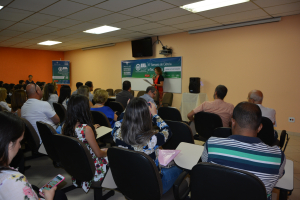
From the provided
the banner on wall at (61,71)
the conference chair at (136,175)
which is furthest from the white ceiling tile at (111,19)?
the banner on wall at (61,71)

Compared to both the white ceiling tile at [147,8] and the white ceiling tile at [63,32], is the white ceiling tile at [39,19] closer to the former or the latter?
the white ceiling tile at [63,32]

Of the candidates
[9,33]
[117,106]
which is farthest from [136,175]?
[9,33]

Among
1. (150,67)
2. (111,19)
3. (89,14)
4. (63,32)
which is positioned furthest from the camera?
(150,67)

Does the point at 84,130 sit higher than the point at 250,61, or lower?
lower

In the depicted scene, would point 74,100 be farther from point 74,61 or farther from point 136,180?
point 74,61

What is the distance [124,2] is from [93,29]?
2536 millimetres

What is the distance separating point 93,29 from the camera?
18.9 ft

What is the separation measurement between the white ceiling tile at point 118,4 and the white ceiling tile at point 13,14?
69.1 inches

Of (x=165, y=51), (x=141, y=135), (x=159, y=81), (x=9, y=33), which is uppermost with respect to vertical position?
(x=9, y=33)

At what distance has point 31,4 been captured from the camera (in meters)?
3.65

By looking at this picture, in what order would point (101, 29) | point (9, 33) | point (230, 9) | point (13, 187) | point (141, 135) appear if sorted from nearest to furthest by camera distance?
1. point (13, 187)
2. point (141, 135)
3. point (230, 9)
4. point (101, 29)
5. point (9, 33)

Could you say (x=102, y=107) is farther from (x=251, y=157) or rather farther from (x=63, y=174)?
(x=251, y=157)

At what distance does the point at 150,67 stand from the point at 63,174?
5082 mm

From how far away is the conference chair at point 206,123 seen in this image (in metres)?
2.74
